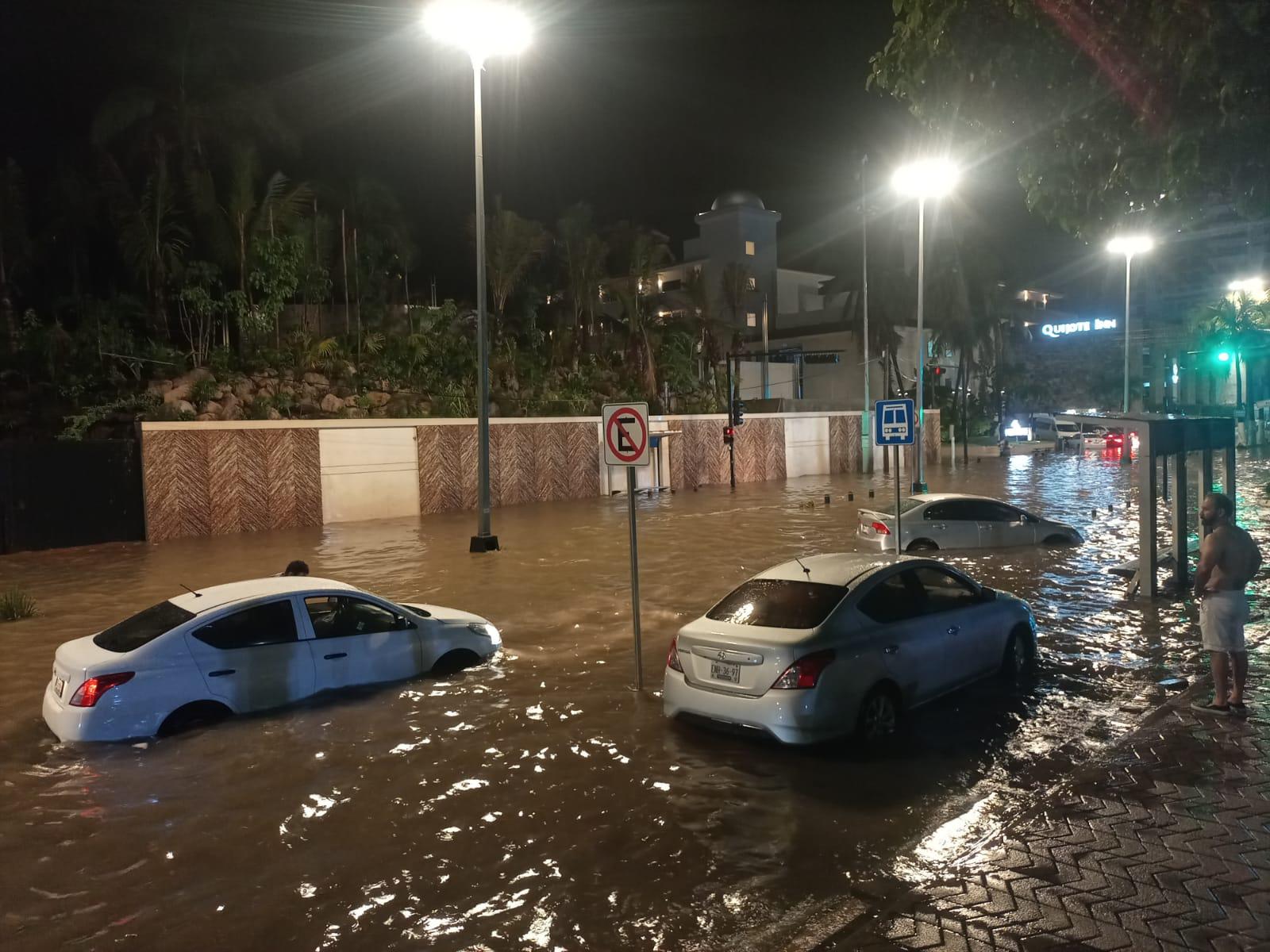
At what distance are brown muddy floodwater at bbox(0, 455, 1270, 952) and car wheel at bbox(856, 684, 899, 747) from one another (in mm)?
164

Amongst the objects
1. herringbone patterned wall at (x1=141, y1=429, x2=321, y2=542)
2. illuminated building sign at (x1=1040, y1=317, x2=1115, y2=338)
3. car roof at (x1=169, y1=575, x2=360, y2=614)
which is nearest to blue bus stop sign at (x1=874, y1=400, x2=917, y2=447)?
car roof at (x1=169, y1=575, x2=360, y2=614)

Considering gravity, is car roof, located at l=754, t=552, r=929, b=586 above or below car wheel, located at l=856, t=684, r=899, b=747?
above

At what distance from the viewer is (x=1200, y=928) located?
4297mm

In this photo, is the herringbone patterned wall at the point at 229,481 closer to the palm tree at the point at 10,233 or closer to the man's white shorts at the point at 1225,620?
the palm tree at the point at 10,233

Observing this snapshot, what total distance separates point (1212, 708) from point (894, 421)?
629cm

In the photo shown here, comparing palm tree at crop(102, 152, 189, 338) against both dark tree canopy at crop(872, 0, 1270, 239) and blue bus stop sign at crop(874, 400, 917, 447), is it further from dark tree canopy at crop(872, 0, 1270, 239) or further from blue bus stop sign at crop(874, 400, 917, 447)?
dark tree canopy at crop(872, 0, 1270, 239)

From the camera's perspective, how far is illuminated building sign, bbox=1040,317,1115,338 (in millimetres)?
93062

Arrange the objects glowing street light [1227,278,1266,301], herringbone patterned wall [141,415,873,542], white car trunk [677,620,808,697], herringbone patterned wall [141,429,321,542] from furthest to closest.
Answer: glowing street light [1227,278,1266,301] → herringbone patterned wall [141,415,873,542] → herringbone patterned wall [141,429,321,542] → white car trunk [677,620,808,697]

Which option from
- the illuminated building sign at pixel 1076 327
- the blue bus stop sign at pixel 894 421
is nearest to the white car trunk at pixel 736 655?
the blue bus stop sign at pixel 894 421

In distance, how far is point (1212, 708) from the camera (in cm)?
749

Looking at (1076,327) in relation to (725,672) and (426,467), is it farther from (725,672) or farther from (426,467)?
(725,672)

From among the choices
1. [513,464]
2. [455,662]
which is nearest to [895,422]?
[455,662]

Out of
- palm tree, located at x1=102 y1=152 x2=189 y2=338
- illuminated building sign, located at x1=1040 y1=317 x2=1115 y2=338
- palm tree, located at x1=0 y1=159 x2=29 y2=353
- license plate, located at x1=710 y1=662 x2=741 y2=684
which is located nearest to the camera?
license plate, located at x1=710 y1=662 x2=741 y2=684

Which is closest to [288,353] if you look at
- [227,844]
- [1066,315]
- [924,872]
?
[227,844]
